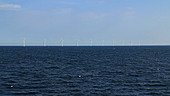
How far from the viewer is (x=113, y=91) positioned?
38969 mm

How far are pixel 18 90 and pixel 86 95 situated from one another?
9.85 meters

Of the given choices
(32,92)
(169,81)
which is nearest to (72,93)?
(32,92)

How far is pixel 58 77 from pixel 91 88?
12659 millimetres

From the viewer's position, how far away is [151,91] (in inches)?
1548

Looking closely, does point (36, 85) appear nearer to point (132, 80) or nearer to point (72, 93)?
point (72, 93)

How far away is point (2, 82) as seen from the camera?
45812 mm

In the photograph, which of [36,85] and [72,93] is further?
[36,85]

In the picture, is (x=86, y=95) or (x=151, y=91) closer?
(x=86, y=95)

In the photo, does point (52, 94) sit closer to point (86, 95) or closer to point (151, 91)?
point (86, 95)

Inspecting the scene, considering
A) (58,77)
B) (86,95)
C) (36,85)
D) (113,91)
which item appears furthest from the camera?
(58,77)

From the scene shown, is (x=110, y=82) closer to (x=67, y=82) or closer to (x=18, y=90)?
(x=67, y=82)

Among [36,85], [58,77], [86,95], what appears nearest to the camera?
[86,95]

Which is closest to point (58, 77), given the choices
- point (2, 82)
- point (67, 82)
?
point (67, 82)

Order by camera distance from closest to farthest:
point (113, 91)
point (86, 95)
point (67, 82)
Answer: point (86, 95)
point (113, 91)
point (67, 82)
